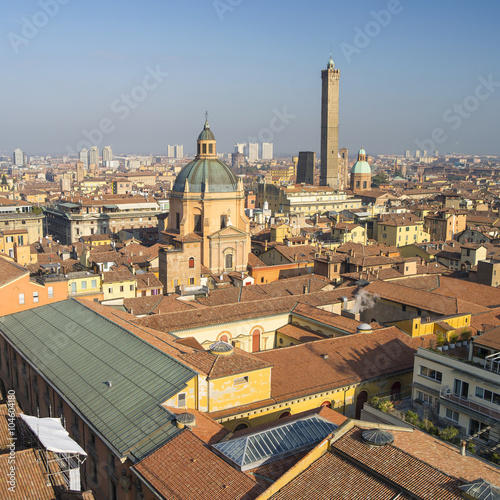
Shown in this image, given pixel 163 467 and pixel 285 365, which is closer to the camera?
pixel 163 467

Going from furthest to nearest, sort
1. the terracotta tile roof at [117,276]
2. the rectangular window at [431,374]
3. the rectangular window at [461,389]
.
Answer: the terracotta tile roof at [117,276] → the rectangular window at [431,374] → the rectangular window at [461,389]

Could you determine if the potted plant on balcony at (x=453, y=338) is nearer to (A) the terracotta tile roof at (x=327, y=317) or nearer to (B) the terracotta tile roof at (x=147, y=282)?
(A) the terracotta tile roof at (x=327, y=317)

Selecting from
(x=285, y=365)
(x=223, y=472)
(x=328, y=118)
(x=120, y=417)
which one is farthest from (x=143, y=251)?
(x=328, y=118)

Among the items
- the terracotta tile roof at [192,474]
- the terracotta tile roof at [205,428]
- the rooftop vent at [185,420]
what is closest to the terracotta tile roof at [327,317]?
the terracotta tile roof at [205,428]

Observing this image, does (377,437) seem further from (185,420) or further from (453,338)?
(453,338)

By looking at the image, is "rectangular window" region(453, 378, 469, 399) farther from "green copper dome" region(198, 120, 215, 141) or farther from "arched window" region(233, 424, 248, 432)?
"green copper dome" region(198, 120, 215, 141)

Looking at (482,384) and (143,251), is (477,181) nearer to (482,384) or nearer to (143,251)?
(143,251)

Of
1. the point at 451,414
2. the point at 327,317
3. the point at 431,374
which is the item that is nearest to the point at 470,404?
the point at 451,414

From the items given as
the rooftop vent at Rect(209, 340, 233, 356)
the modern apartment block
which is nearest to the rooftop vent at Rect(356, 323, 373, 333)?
the modern apartment block
